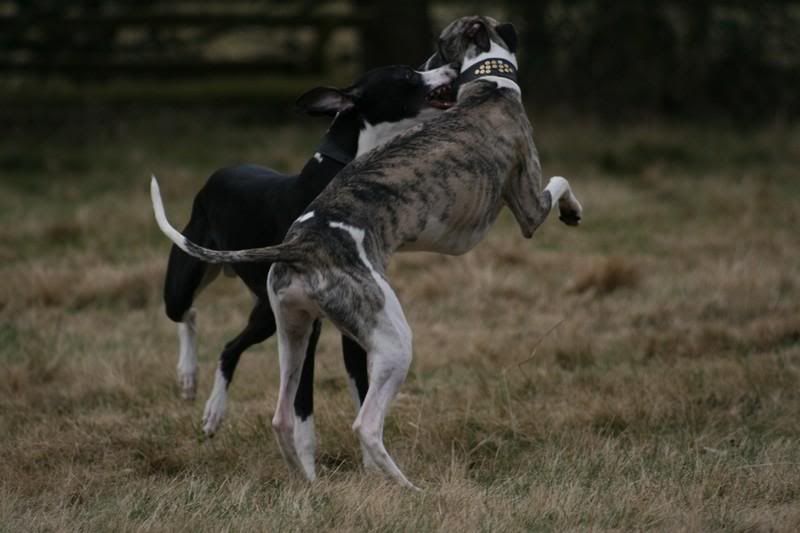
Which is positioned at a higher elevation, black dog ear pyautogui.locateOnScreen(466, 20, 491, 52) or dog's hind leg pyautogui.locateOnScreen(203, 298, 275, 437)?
black dog ear pyautogui.locateOnScreen(466, 20, 491, 52)

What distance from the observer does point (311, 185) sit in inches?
217

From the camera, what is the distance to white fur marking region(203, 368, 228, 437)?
570cm

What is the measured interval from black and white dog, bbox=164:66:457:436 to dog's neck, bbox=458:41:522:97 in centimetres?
9

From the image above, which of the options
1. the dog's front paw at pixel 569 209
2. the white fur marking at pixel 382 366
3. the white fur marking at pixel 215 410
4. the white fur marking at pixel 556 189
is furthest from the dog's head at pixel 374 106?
the white fur marking at pixel 215 410

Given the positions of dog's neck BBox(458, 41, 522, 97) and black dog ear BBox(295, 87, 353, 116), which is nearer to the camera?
black dog ear BBox(295, 87, 353, 116)

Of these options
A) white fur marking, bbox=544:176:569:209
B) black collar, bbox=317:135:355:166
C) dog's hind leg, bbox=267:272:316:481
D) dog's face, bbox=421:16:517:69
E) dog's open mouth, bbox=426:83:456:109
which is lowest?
dog's hind leg, bbox=267:272:316:481

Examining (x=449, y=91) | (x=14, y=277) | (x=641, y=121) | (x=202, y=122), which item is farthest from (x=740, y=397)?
(x=202, y=122)

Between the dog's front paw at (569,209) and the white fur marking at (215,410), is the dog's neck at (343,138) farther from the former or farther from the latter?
the white fur marking at (215,410)

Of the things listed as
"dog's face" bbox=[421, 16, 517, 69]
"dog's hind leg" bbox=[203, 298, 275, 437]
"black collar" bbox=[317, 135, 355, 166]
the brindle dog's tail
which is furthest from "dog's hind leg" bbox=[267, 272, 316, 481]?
"dog's face" bbox=[421, 16, 517, 69]

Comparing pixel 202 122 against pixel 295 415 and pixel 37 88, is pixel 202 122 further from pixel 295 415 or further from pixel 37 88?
pixel 295 415

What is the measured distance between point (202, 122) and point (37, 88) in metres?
1.90

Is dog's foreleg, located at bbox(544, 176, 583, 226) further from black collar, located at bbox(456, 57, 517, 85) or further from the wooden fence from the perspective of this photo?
the wooden fence

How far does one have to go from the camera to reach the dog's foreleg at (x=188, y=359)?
6398 mm

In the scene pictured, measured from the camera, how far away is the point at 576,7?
47.6 ft
